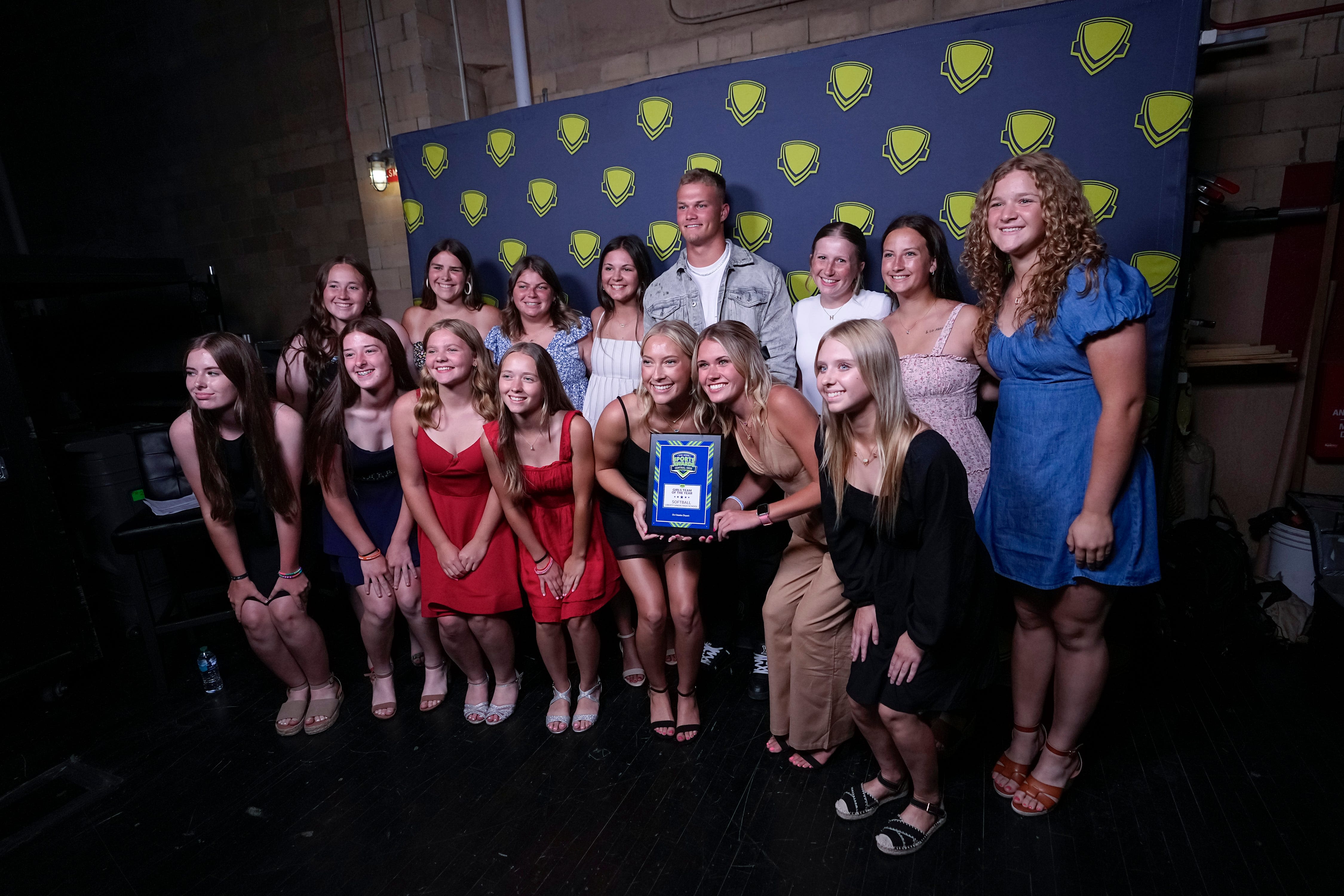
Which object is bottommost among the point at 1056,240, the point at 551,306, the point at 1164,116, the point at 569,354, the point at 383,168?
the point at 569,354

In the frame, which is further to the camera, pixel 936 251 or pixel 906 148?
pixel 906 148

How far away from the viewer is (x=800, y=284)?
3578 millimetres

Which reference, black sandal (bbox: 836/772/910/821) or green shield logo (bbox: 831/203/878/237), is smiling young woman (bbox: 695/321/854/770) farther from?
green shield logo (bbox: 831/203/878/237)

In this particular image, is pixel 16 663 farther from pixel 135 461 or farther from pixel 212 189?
pixel 212 189

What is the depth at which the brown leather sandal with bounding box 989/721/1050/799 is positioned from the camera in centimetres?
234

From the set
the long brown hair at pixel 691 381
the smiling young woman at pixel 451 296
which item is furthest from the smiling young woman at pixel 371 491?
the long brown hair at pixel 691 381

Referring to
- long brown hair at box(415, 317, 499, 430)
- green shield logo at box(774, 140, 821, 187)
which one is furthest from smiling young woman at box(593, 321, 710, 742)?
green shield logo at box(774, 140, 821, 187)

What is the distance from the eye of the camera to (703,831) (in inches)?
89.5

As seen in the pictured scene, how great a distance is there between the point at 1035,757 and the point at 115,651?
444cm

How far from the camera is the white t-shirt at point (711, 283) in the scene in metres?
3.28

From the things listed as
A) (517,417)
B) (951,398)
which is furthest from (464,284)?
(951,398)

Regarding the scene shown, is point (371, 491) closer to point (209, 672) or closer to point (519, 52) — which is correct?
point (209, 672)

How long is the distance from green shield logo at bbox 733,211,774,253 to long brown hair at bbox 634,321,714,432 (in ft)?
4.24

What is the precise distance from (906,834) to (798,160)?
2855 mm
